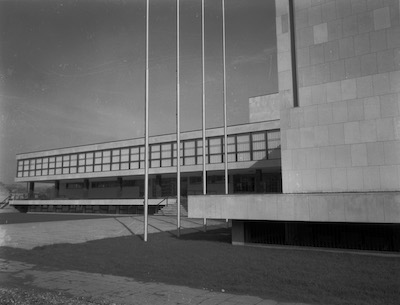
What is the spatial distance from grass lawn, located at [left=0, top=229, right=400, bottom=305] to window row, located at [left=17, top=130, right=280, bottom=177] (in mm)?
27475

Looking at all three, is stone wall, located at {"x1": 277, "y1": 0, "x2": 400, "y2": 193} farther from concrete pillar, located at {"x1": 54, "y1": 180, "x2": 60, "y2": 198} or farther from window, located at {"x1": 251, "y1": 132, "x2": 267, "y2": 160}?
concrete pillar, located at {"x1": 54, "y1": 180, "x2": 60, "y2": 198}

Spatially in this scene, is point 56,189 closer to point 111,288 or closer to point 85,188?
point 85,188

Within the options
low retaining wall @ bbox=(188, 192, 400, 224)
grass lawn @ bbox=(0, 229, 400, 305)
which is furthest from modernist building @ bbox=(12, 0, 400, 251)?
grass lawn @ bbox=(0, 229, 400, 305)

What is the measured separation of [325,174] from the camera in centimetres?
1614

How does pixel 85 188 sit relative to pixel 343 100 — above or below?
below

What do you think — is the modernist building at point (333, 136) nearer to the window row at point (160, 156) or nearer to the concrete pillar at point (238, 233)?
the concrete pillar at point (238, 233)

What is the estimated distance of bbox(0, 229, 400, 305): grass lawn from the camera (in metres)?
9.12

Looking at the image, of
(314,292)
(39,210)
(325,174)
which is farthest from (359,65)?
(39,210)

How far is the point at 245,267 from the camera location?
12.4m

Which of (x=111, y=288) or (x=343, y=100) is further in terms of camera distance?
(x=343, y=100)

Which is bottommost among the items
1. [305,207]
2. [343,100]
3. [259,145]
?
[305,207]

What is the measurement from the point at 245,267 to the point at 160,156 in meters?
41.9

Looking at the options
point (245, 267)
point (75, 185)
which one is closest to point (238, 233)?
point (245, 267)

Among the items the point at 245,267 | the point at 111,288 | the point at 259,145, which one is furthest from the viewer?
the point at 259,145
